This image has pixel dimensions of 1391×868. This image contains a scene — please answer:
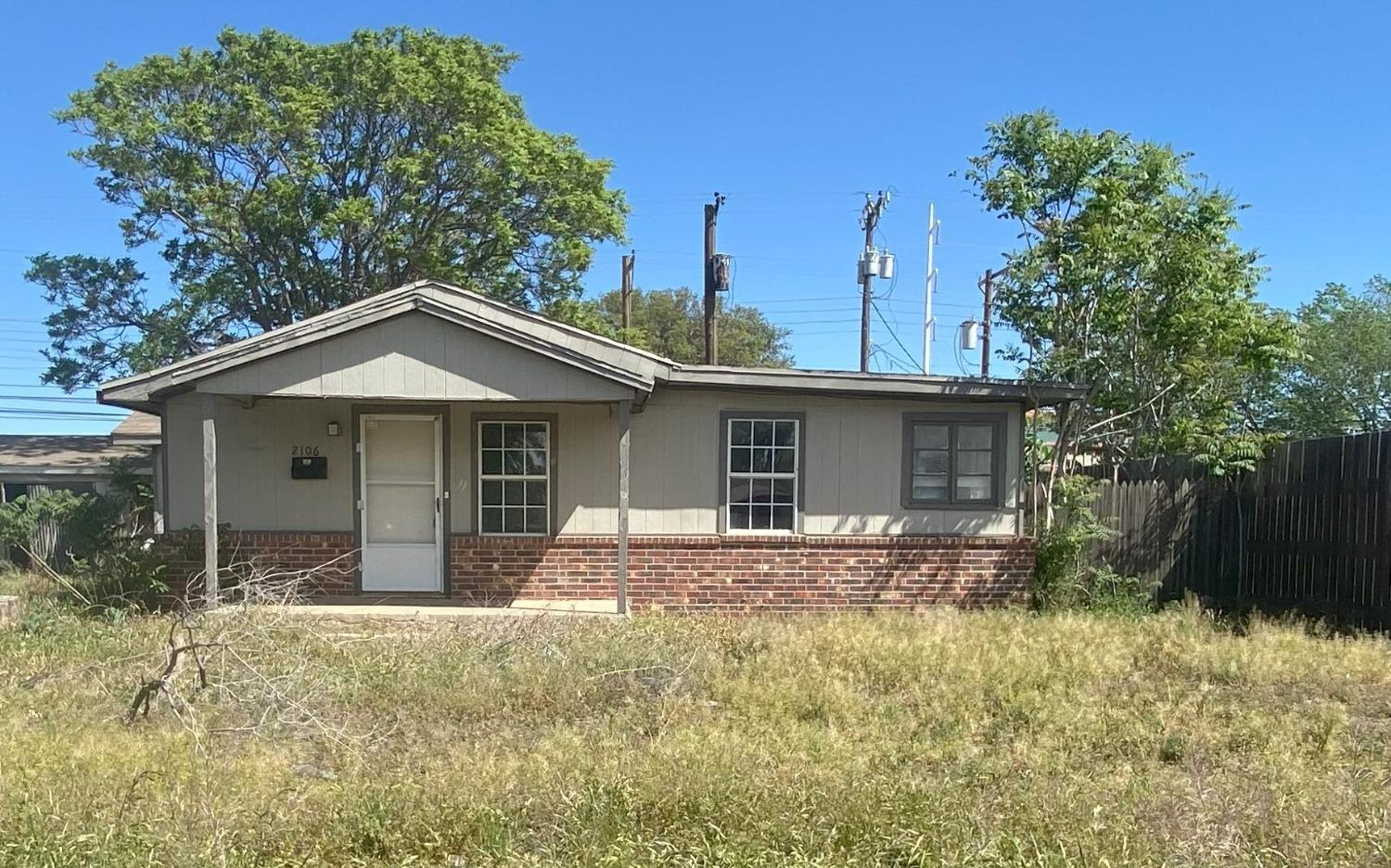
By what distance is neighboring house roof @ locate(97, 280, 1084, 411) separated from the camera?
877cm

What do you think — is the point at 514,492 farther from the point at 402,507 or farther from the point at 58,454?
the point at 58,454

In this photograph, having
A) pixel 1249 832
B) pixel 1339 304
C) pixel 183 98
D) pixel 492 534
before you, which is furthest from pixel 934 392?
pixel 183 98

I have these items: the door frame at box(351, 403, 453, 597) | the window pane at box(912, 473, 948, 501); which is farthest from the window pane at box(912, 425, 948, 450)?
the door frame at box(351, 403, 453, 597)

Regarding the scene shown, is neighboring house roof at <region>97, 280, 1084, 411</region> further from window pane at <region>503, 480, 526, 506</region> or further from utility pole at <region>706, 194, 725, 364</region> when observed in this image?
utility pole at <region>706, 194, 725, 364</region>

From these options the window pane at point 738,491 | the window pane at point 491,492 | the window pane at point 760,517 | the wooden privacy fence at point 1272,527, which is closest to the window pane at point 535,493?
the window pane at point 491,492

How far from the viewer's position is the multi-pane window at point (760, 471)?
33.3ft

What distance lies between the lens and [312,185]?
63.5 feet

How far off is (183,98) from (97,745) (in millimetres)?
18762

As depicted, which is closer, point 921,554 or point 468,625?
point 468,625

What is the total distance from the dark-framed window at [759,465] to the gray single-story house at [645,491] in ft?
0.07

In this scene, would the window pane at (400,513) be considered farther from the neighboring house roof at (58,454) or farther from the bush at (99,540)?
the neighboring house roof at (58,454)

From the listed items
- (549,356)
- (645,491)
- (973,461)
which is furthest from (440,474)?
(973,461)

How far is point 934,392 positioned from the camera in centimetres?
998

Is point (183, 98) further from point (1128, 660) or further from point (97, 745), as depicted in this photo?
point (1128, 660)
